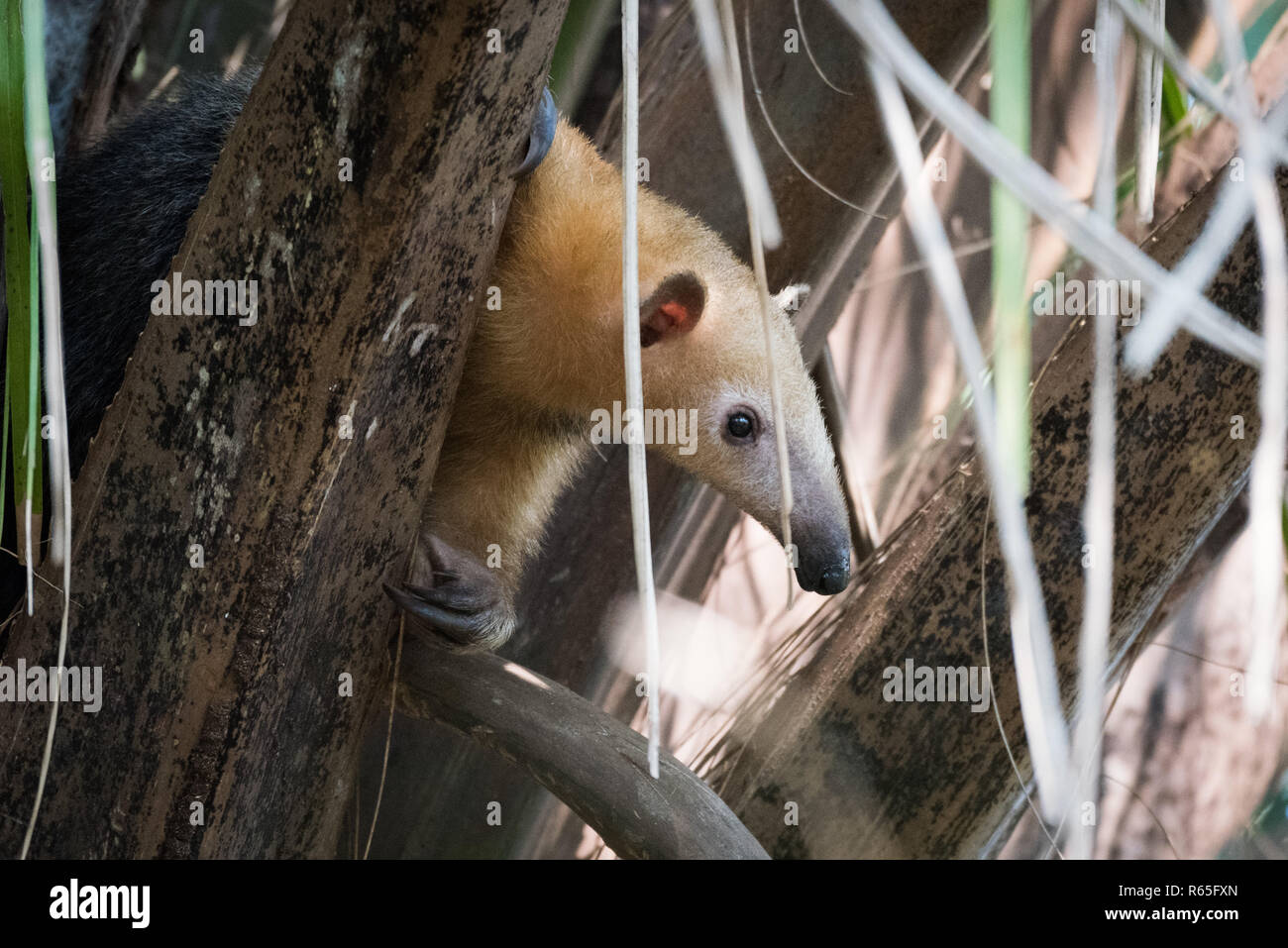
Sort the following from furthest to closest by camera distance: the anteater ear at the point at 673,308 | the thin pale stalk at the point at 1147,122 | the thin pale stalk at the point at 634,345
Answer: the anteater ear at the point at 673,308, the thin pale stalk at the point at 1147,122, the thin pale stalk at the point at 634,345

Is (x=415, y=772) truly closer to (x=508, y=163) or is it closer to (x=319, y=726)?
(x=319, y=726)

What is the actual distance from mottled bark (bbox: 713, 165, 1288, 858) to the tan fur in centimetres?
35

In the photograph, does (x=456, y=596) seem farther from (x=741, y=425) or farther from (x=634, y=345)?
(x=634, y=345)

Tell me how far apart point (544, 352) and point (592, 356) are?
0.31 ft

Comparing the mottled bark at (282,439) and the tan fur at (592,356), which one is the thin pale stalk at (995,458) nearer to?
the mottled bark at (282,439)

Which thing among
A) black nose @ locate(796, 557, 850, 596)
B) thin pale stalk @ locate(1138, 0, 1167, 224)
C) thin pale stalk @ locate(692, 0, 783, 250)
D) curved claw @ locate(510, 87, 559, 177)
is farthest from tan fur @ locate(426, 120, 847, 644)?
thin pale stalk @ locate(692, 0, 783, 250)

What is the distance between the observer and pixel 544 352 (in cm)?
239

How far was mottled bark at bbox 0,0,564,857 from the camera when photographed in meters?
1.41

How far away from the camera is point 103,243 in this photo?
2627 mm

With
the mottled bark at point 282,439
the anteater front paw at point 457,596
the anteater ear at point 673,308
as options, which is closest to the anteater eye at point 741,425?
the anteater ear at point 673,308

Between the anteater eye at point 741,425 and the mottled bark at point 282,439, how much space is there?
82 centimetres

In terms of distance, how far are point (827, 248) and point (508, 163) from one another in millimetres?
1534

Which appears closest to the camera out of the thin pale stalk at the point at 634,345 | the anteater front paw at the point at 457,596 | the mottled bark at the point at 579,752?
the thin pale stalk at the point at 634,345

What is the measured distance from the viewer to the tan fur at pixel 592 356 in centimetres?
230
